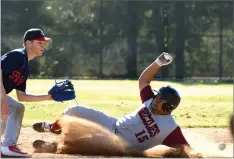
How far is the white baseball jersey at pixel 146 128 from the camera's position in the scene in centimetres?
677

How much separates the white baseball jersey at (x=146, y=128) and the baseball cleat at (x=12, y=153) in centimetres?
111

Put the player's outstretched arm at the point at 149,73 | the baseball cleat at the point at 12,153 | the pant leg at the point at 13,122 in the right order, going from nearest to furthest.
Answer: the baseball cleat at the point at 12,153, the pant leg at the point at 13,122, the player's outstretched arm at the point at 149,73

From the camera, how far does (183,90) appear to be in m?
18.5

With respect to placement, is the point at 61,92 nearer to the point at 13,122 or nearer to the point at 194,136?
the point at 13,122

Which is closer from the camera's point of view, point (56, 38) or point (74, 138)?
point (74, 138)

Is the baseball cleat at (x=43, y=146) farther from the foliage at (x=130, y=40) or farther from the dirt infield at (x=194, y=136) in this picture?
the foliage at (x=130, y=40)

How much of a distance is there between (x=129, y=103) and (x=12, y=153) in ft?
26.1

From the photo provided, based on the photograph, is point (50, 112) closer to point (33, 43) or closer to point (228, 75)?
point (33, 43)

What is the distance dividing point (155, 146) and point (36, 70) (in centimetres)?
1747

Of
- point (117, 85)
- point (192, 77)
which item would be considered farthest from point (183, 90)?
point (192, 77)

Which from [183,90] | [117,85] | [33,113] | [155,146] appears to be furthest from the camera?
[117,85]

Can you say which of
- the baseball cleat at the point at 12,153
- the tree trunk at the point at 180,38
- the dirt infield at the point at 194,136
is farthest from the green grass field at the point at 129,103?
the baseball cleat at the point at 12,153

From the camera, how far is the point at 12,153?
21.5 ft

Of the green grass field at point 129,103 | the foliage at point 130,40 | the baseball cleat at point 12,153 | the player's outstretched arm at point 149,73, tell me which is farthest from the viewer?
the foliage at point 130,40
